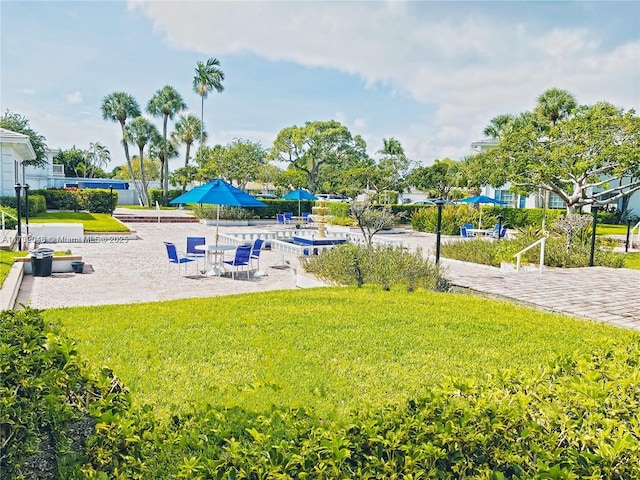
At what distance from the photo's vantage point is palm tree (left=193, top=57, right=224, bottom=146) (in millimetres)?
48188

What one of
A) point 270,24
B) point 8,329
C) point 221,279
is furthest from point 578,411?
point 221,279

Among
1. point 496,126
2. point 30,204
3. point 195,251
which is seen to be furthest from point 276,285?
point 496,126

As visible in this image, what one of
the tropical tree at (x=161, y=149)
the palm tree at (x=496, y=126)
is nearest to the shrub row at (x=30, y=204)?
the tropical tree at (x=161, y=149)

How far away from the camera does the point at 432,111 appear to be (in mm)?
13617

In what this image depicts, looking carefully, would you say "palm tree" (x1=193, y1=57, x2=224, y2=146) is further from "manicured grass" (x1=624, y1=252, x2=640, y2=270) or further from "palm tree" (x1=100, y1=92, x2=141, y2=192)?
"manicured grass" (x1=624, y1=252, x2=640, y2=270)

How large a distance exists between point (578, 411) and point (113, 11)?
14.6 ft

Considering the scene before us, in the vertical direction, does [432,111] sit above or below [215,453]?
above

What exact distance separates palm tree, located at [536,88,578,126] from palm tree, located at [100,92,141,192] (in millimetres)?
34634

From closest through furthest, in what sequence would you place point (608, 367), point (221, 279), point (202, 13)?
point (608, 367) → point (202, 13) → point (221, 279)

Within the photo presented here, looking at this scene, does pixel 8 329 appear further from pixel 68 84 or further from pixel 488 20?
pixel 488 20

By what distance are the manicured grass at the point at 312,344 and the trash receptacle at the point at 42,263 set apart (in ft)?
16.5

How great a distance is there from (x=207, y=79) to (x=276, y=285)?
138 feet

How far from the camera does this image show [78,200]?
3372cm

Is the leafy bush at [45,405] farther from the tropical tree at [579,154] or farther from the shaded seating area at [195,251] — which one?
the tropical tree at [579,154]
